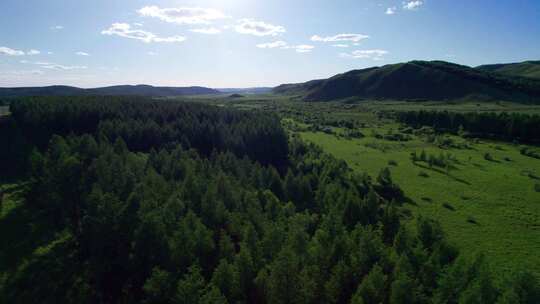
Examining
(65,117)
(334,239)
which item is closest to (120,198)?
(334,239)

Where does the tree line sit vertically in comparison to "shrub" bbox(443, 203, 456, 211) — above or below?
above

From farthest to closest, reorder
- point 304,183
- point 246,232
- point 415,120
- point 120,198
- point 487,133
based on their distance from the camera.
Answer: point 415,120 → point 487,133 → point 304,183 → point 120,198 → point 246,232

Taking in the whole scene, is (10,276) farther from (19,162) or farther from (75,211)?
(19,162)

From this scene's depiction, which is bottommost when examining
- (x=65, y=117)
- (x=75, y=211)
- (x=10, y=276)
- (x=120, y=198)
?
(x=10, y=276)

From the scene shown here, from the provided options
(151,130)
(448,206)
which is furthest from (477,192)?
(151,130)

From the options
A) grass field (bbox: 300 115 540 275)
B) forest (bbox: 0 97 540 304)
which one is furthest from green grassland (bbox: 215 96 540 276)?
forest (bbox: 0 97 540 304)

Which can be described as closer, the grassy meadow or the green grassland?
the green grassland

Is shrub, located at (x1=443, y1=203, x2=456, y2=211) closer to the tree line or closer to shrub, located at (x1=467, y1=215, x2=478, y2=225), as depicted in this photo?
shrub, located at (x1=467, y1=215, x2=478, y2=225)

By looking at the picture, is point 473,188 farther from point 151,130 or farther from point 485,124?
point 151,130

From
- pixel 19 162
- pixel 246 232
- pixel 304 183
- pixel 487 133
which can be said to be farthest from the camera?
pixel 487 133
